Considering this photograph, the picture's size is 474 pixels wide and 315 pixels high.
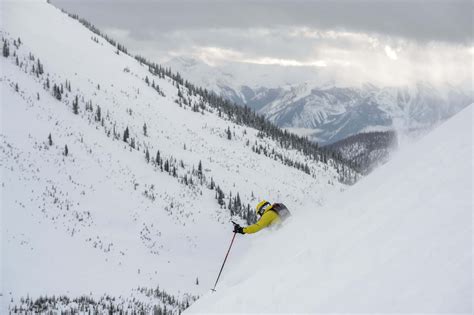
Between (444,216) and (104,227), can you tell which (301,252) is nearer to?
(444,216)

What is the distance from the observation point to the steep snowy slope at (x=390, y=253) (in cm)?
385

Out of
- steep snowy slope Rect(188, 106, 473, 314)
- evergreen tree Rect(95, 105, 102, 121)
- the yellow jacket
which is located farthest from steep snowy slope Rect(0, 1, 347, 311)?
steep snowy slope Rect(188, 106, 473, 314)

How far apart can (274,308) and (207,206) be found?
40.6m

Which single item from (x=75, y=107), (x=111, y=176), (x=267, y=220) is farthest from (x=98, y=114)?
(x=267, y=220)

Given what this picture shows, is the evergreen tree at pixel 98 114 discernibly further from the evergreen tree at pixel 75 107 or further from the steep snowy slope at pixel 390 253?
the steep snowy slope at pixel 390 253

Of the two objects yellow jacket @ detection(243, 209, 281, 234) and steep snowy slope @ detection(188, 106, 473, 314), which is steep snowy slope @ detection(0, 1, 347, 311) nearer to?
yellow jacket @ detection(243, 209, 281, 234)

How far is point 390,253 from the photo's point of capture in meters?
4.57

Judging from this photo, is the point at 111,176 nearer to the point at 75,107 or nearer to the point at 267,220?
the point at 75,107

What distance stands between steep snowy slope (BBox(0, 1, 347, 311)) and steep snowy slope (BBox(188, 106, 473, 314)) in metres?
4.30

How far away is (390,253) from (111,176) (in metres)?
40.8

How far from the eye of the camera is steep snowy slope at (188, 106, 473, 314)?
3848mm

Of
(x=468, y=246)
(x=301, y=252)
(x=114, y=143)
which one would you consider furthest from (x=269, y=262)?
(x=114, y=143)

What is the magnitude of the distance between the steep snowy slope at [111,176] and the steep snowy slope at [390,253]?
4299 mm

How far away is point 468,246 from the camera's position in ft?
12.8
